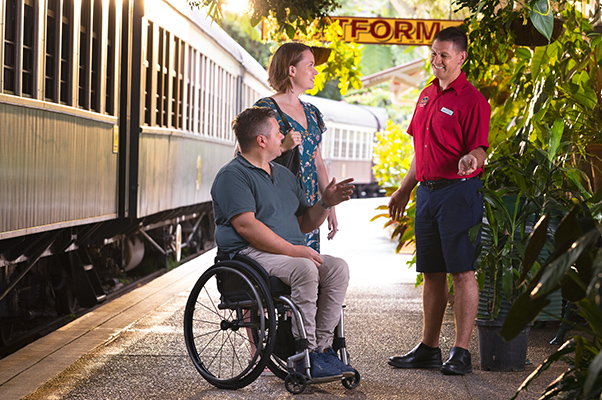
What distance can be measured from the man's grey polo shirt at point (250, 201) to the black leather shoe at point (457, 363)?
3.53 feet

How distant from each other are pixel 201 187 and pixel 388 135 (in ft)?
14.9

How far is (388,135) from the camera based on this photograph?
16.1 metres

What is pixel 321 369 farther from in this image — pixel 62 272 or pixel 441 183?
pixel 62 272

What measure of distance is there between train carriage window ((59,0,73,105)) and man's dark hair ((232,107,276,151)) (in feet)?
8.94

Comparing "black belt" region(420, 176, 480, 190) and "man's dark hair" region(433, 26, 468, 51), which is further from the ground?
"man's dark hair" region(433, 26, 468, 51)

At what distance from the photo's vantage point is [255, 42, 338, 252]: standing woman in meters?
4.84

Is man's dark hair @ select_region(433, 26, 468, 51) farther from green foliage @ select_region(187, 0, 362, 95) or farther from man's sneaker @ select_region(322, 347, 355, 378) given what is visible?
man's sneaker @ select_region(322, 347, 355, 378)

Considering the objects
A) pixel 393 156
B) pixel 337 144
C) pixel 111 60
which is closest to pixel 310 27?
pixel 111 60

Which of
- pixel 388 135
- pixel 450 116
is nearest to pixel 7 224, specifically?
pixel 450 116

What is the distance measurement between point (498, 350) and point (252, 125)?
1.86 m

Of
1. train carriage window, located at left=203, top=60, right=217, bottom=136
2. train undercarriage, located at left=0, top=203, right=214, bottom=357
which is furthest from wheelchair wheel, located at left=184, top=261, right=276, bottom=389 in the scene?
train carriage window, located at left=203, top=60, right=217, bottom=136

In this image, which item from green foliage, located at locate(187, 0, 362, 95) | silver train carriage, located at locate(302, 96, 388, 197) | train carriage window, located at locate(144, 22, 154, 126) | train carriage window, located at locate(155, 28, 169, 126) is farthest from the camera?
silver train carriage, located at locate(302, 96, 388, 197)

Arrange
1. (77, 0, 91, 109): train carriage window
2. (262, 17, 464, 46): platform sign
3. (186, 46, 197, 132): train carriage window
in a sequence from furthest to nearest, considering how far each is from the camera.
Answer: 1. (186, 46, 197, 132): train carriage window
2. (262, 17, 464, 46): platform sign
3. (77, 0, 91, 109): train carriage window

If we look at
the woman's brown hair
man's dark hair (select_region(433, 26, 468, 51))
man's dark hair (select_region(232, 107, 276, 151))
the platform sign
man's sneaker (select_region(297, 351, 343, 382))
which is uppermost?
the platform sign
